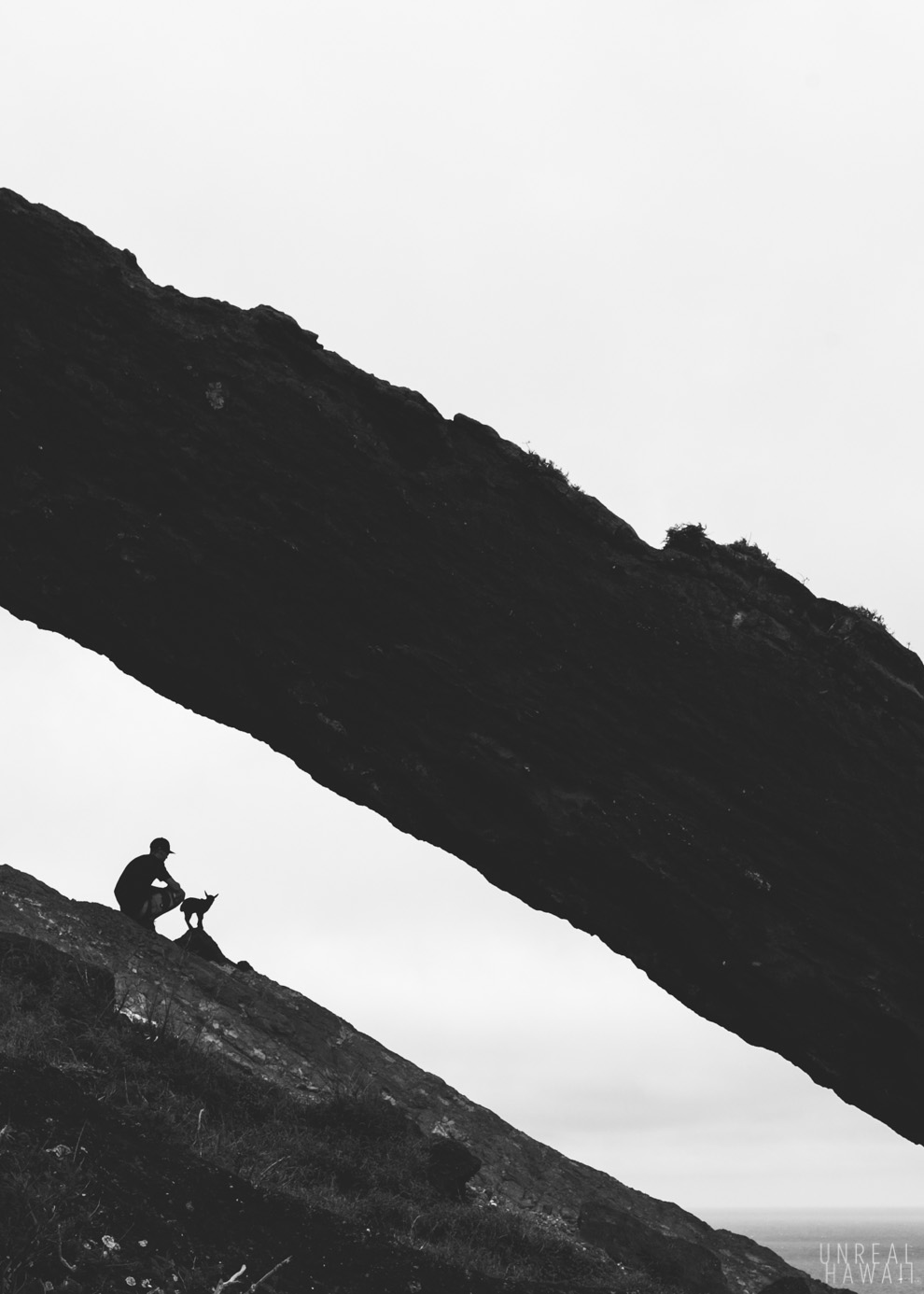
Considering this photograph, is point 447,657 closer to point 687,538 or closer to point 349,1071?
point 687,538

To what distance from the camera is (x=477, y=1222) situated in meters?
12.1

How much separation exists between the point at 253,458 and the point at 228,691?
299cm

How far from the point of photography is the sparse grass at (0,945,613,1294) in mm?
10180

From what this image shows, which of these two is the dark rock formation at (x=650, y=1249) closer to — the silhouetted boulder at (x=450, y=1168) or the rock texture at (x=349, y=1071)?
the rock texture at (x=349, y=1071)

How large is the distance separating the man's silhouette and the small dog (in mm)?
202

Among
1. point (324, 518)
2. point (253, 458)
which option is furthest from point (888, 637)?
point (253, 458)

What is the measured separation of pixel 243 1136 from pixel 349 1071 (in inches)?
198

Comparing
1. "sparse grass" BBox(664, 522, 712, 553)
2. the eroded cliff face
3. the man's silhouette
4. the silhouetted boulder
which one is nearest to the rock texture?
the silhouetted boulder

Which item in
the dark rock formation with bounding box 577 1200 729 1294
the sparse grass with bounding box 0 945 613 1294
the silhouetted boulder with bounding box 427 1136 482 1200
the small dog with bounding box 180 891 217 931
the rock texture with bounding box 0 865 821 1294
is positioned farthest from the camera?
the small dog with bounding box 180 891 217 931

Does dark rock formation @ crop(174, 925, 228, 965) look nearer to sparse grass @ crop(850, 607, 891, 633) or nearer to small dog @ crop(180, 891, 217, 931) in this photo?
small dog @ crop(180, 891, 217, 931)

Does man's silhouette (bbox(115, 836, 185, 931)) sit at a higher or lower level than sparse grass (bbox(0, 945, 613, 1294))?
higher

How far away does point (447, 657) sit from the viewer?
13234 millimetres

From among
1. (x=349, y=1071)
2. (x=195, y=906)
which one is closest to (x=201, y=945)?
(x=195, y=906)

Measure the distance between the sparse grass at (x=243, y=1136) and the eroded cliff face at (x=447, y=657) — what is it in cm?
354
